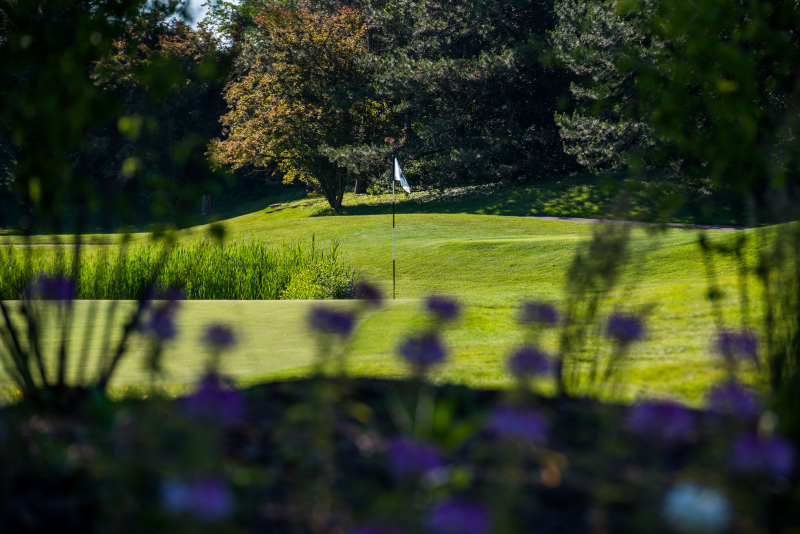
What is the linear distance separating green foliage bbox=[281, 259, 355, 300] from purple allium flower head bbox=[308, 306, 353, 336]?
929 centimetres

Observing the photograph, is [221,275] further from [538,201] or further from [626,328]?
[538,201]

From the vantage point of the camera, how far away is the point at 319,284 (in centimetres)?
1130

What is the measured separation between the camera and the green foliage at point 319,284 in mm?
11148

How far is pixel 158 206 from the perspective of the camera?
8.41ft

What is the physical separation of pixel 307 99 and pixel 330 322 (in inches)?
1161

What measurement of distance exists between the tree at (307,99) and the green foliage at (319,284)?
1722 centimetres

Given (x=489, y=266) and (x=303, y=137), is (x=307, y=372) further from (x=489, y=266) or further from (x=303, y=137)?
(x=303, y=137)

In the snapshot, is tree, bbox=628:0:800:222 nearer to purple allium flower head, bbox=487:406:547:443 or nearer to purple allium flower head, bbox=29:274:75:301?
purple allium flower head, bbox=487:406:547:443

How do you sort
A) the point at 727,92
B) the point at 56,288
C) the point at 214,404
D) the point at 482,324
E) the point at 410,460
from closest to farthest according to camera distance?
the point at 410,460, the point at 214,404, the point at 56,288, the point at 727,92, the point at 482,324

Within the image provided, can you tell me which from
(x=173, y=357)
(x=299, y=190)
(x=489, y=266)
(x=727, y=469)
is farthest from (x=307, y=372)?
(x=299, y=190)

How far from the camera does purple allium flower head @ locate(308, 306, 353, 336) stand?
1693 millimetres

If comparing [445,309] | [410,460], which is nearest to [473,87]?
[445,309]

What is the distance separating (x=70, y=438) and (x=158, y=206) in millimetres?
854

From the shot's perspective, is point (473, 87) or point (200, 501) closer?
point (200, 501)
